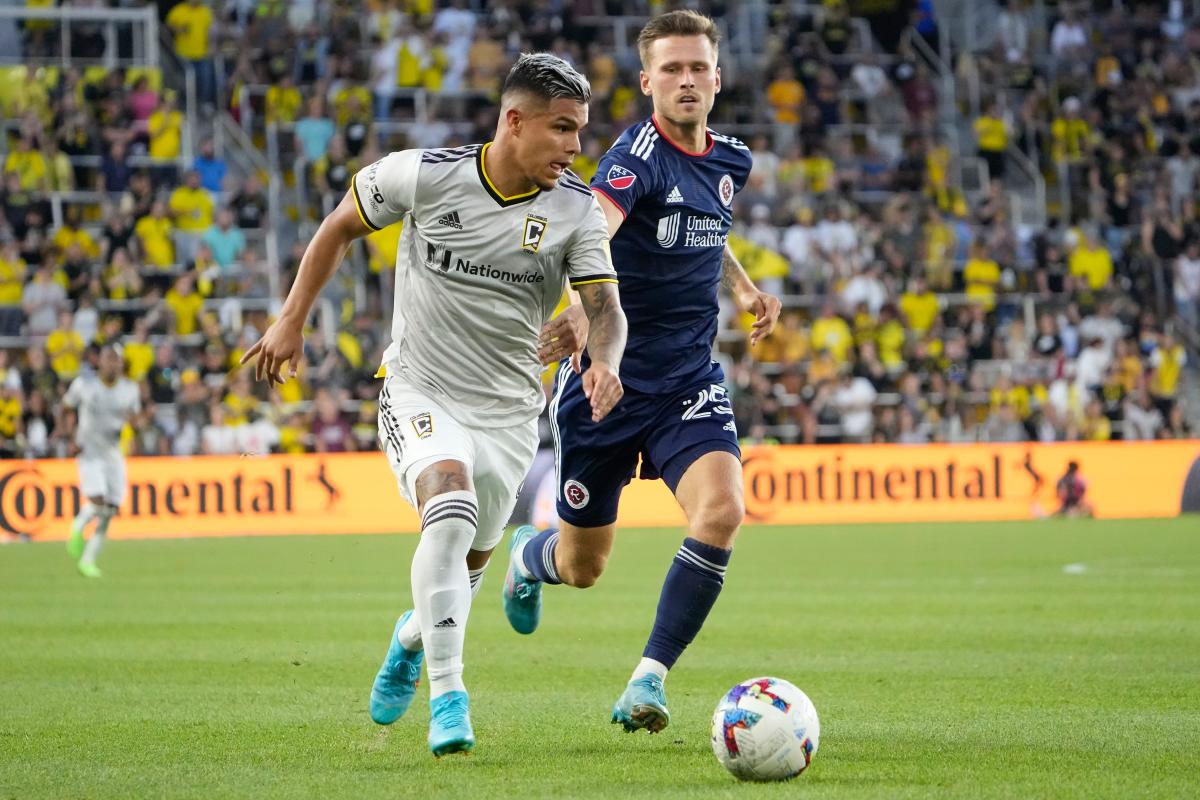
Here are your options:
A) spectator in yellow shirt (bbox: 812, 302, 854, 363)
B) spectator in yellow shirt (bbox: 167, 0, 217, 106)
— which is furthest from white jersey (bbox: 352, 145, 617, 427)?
spectator in yellow shirt (bbox: 167, 0, 217, 106)

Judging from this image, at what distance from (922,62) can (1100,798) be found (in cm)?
2830

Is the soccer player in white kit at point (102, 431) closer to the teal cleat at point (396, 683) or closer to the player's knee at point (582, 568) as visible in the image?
the player's knee at point (582, 568)

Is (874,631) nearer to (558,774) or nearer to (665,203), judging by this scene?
(665,203)

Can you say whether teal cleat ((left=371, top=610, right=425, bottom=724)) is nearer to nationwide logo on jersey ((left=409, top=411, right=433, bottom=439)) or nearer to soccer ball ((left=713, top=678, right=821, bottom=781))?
nationwide logo on jersey ((left=409, top=411, right=433, bottom=439))

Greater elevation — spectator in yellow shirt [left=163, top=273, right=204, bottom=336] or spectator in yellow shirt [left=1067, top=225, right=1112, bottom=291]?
spectator in yellow shirt [left=1067, top=225, right=1112, bottom=291]

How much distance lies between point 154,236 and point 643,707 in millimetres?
19814

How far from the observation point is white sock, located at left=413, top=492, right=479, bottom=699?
6.04m

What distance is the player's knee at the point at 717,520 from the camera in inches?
275

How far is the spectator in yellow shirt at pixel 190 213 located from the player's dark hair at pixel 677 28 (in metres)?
18.5

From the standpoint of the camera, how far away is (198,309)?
→ 24422 mm

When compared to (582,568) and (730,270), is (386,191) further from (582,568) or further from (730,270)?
(582,568)

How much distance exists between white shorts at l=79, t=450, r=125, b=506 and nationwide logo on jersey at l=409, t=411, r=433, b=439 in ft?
41.5

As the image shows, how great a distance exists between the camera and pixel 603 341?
20.9 feet

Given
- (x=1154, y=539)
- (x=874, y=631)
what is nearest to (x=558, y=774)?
(x=874, y=631)
